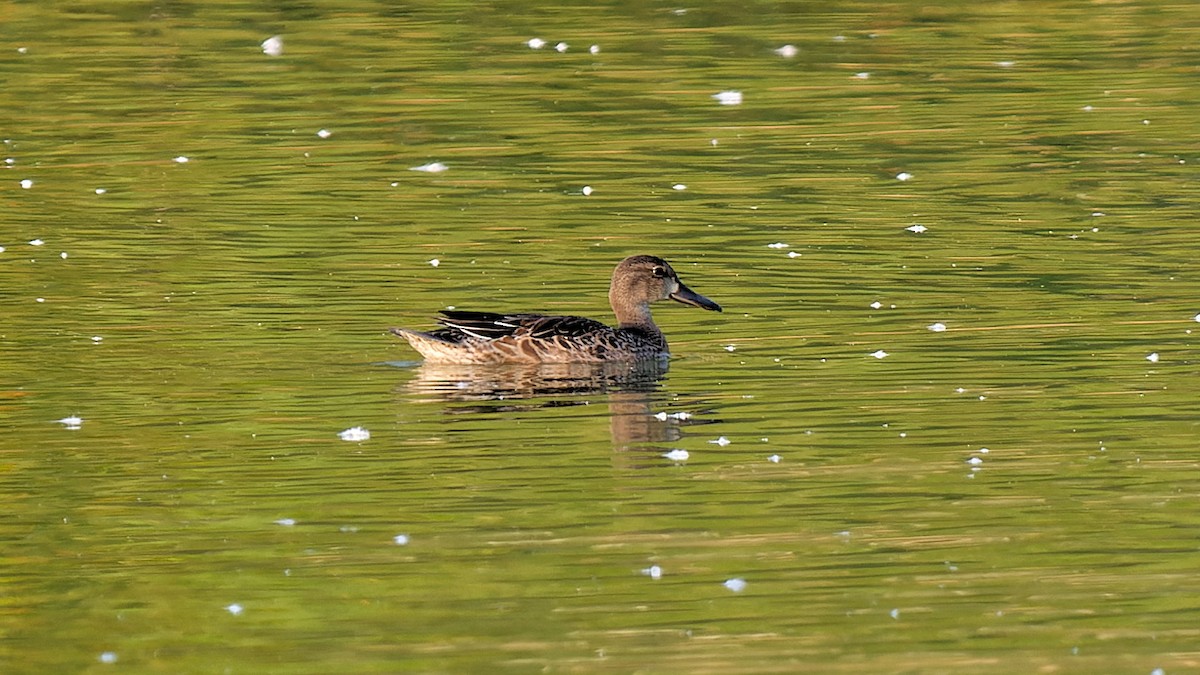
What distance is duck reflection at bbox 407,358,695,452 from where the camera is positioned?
13.8m

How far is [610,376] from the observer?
15539 millimetres

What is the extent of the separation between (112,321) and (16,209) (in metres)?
5.11

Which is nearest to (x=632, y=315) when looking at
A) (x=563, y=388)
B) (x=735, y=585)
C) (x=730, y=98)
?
(x=563, y=388)

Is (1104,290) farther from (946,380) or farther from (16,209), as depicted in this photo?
(16,209)

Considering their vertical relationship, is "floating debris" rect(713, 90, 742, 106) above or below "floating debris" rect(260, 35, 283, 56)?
below

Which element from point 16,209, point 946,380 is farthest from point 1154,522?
point 16,209

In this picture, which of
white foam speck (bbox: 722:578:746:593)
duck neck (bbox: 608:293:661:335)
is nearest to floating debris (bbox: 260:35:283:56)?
duck neck (bbox: 608:293:661:335)

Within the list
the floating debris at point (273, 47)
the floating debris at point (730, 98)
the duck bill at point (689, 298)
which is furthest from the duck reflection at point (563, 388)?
the floating debris at point (273, 47)

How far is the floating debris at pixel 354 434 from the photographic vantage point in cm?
1326

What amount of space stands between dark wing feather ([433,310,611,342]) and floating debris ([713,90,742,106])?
1080 centimetres

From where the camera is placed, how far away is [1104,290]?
56.1 feet

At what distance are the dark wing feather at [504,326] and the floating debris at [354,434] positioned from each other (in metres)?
2.21

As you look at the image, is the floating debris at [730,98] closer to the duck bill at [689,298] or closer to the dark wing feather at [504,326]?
the duck bill at [689,298]

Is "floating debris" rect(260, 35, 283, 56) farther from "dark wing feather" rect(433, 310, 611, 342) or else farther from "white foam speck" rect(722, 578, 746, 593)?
"white foam speck" rect(722, 578, 746, 593)
